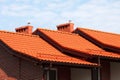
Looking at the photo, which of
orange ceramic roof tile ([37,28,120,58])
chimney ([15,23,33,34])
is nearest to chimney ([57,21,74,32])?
orange ceramic roof tile ([37,28,120,58])

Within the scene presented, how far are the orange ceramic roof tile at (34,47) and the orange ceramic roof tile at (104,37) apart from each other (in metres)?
3.95

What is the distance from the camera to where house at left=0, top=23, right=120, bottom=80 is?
1928cm

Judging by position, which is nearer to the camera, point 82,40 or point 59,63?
point 59,63

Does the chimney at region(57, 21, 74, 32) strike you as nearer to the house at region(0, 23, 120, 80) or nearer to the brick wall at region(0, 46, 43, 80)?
the house at region(0, 23, 120, 80)

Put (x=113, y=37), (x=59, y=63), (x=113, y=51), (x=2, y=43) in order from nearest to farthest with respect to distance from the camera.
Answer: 1. (x=59, y=63)
2. (x=2, y=43)
3. (x=113, y=51)
4. (x=113, y=37)

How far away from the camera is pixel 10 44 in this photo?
842 inches

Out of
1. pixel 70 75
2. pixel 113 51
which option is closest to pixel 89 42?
pixel 113 51

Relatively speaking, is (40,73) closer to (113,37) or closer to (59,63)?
(59,63)

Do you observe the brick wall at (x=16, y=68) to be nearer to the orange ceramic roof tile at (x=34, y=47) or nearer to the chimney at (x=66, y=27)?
the orange ceramic roof tile at (x=34, y=47)

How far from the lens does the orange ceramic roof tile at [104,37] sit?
25.3 m

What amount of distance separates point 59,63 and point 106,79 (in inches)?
182

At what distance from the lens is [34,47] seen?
2200 centimetres

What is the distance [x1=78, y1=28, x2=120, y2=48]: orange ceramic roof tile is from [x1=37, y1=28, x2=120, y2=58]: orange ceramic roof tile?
2.47ft

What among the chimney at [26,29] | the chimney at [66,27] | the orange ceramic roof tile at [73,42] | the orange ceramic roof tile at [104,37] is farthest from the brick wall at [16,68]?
the chimney at [66,27]
